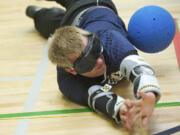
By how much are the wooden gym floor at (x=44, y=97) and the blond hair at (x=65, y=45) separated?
0.29m

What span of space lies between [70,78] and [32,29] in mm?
1053

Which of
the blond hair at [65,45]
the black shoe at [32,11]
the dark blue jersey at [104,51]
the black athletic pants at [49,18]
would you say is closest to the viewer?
the blond hair at [65,45]

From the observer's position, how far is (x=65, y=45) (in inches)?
47.3

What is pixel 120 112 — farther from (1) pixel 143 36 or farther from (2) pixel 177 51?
(2) pixel 177 51

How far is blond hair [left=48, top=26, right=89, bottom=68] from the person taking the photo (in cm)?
120

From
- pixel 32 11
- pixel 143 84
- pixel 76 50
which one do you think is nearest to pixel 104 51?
pixel 76 50

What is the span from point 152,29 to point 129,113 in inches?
22.4

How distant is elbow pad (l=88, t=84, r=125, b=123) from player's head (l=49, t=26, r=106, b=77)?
115 millimetres

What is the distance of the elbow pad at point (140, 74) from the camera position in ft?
3.58

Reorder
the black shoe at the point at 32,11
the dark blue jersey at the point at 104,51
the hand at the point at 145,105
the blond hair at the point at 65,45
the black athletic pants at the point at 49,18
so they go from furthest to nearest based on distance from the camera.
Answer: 1. the black shoe at the point at 32,11
2. the black athletic pants at the point at 49,18
3. the dark blue jersey at the point at 104,51
4. the blond hair at the point at 65,45
5. the hand at the point at 145,105

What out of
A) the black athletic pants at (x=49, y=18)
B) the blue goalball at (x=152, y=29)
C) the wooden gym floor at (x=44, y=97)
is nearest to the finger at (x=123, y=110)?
the wooden gym floor at (x=44, y=97)

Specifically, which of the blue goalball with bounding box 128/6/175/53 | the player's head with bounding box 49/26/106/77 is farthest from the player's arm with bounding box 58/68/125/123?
the blue goalball with bounding box 128/6/175/53

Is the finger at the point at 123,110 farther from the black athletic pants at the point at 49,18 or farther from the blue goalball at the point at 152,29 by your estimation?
the black athletic pants at the point at 49,18

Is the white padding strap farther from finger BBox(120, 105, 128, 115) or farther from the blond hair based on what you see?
the blond hair
